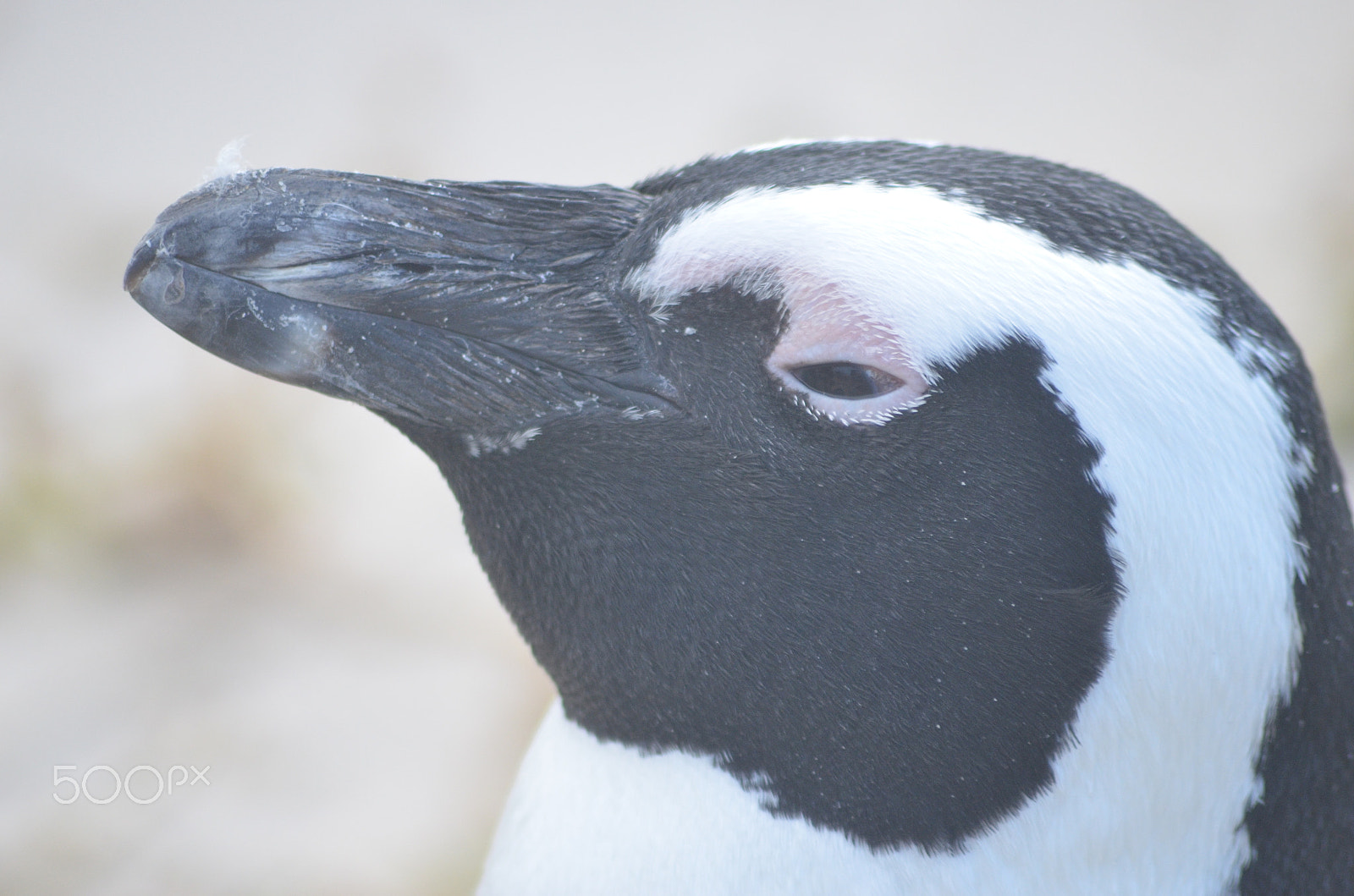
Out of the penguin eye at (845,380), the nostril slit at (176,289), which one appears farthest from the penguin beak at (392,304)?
the penguin eye at (845,380)

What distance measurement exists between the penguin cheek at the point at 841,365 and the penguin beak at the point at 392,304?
0.33 feet

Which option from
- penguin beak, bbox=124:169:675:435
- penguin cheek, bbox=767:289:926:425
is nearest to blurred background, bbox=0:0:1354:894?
penguin beak, bbox=124:169:675:435

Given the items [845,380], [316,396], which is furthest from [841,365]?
Result: [316,396]

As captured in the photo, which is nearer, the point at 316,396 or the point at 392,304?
the point at 392,304

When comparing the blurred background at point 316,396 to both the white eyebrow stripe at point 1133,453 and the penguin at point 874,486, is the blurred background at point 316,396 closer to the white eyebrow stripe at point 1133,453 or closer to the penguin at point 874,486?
the penguin at point 874,486

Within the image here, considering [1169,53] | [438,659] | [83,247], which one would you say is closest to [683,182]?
[438,659]

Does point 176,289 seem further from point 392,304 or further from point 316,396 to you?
point 316,396

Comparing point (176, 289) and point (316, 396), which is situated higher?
point (176, 289)

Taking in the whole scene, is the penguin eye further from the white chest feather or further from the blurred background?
the blurred background

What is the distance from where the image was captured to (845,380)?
93 cm

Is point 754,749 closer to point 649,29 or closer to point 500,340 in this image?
point 500,340

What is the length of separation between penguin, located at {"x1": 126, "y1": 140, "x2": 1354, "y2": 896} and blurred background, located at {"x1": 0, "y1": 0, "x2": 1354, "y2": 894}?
3.18 ft

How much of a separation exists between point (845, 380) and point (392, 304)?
0.33 metres

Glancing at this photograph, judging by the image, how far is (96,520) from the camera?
2.60 metres
